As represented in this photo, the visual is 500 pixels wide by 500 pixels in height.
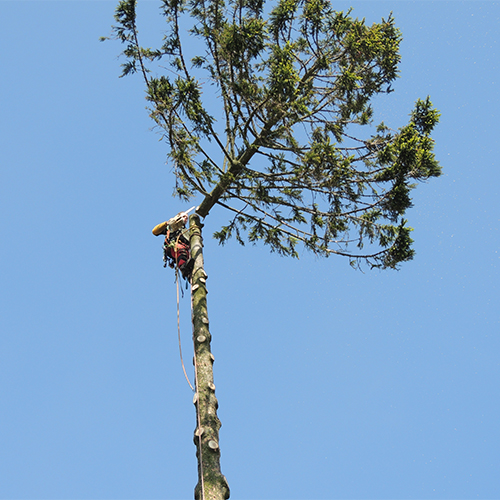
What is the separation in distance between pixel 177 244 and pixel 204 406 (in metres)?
2.89

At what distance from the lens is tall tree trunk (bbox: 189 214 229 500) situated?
4867 millimetres

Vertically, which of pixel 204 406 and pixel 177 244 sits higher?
pixel 177 244

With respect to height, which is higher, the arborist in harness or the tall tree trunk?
the arborist in harness

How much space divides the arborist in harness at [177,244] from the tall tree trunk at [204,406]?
0.27 meters

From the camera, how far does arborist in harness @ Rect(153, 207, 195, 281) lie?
24.6 feet

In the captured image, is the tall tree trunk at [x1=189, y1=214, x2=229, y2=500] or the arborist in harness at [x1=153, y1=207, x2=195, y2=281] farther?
the arborist in harness at [x1=153, y1=207, x2=195, y2=281]

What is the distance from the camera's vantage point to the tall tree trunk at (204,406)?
4.87 m

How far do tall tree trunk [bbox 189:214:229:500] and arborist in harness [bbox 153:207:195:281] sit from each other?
27 cm

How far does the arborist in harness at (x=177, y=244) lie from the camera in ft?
24.6

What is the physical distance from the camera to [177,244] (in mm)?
7539

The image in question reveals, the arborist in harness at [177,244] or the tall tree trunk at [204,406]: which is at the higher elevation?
the arborist in harness at [177,244]

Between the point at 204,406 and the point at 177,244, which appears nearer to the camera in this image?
the point at 204,406

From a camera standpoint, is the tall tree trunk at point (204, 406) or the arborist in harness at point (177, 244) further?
the arborist in harness at point (177, 244)

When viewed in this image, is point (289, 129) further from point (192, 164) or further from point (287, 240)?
point (287, 240)
